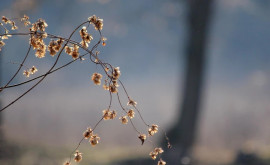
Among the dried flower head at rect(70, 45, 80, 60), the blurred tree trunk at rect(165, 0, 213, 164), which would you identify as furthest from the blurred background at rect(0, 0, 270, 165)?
the dried flower head at rect(70, 45, 80, 60)

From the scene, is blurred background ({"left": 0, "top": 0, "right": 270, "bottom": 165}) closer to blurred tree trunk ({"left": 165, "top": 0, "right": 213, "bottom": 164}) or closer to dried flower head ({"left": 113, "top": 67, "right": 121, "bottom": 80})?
blurred tree trunk ({"left": 165, "top": 0, "right": 213, "bottom": 164})

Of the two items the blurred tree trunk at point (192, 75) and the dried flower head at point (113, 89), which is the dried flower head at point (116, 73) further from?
the blurred tree trunk at point (192, 75)

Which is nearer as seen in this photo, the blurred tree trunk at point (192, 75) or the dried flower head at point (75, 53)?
the dried flower head at point (75, 53)

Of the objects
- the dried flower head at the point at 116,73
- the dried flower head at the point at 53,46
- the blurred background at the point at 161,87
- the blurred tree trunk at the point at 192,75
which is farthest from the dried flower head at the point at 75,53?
the blurred tree trunk at the point at 192,75

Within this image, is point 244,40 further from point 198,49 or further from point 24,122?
point 24,122

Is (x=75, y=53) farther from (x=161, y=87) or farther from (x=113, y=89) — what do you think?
(x=161, y=87)

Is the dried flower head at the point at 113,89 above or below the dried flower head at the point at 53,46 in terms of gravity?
below

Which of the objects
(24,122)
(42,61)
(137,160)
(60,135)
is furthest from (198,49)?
(42,61)
